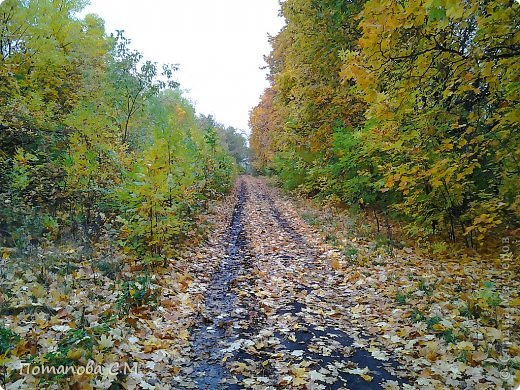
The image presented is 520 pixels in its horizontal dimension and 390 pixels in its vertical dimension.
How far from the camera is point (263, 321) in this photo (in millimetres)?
5258

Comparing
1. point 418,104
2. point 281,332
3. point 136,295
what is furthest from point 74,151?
point 418,104

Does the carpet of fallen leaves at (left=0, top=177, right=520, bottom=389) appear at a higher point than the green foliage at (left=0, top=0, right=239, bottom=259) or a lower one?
lower

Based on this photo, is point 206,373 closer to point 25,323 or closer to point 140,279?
point 25,323

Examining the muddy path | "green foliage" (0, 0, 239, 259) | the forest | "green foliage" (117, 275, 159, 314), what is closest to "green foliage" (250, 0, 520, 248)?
the forest

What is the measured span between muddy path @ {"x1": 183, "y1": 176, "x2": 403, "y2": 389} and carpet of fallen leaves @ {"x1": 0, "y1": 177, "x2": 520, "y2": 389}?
2 cm

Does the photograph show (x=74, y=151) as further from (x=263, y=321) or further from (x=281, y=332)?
(x=281, y=332)

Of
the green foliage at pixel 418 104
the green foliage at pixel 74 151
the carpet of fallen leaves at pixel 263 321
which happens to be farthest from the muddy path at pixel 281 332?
the green foliage at pixel 418 104

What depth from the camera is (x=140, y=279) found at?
6137 millimetres

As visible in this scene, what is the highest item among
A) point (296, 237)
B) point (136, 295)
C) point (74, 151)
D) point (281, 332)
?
point (74, 151)

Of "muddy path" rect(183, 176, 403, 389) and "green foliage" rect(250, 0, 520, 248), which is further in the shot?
"green foliage" rect(250, 0, 520, 248)

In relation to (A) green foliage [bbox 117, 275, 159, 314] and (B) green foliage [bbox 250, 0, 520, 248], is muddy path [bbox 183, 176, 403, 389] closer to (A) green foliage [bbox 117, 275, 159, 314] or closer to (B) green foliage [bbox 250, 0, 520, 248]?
(A) green foliage [bbox 117, 275, 159, 314]

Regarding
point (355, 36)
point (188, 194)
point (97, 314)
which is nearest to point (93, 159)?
point (188, 194)

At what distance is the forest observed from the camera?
156 inches

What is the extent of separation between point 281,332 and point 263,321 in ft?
1.45
